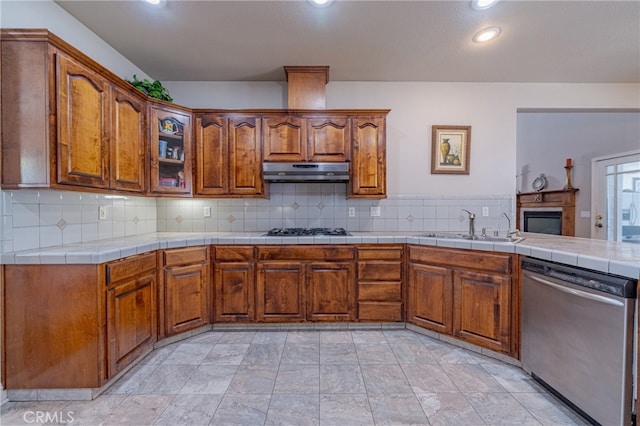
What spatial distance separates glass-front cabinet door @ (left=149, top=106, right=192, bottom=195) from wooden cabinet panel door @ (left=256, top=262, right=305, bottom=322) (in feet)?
4.12

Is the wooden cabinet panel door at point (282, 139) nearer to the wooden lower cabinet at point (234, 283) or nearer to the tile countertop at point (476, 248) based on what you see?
the tile countertop at point (476, 248)

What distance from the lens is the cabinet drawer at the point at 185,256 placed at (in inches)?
89.3

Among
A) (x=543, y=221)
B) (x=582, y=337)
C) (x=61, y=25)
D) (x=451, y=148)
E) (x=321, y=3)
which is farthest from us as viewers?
(x=543, y=221)

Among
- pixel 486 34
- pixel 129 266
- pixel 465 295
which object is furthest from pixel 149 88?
pixel 465 295

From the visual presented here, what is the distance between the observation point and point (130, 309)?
1898 millimetres

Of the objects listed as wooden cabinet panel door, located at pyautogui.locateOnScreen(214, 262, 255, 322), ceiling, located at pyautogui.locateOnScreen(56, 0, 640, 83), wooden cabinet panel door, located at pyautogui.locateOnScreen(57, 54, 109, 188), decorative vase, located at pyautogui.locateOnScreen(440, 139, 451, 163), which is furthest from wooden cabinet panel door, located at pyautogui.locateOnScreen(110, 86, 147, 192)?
decorative vase, located at pyautogui.locateOnScreen(440, 139, 451, 163)

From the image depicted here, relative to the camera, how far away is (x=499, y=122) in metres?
3.09

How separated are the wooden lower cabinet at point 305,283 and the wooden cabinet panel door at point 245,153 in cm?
74

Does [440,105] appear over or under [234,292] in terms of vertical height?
over

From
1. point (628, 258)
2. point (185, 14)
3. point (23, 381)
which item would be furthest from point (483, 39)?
point (23, 381)

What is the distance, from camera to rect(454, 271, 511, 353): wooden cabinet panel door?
2.01 meters

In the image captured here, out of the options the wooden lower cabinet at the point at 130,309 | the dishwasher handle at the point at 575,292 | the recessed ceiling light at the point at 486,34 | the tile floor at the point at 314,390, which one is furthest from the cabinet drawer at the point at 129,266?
the recessed ceiling light at the point at 486,34

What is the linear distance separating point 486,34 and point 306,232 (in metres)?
2.33

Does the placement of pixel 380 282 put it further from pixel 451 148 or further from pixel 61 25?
pixel 61 25
